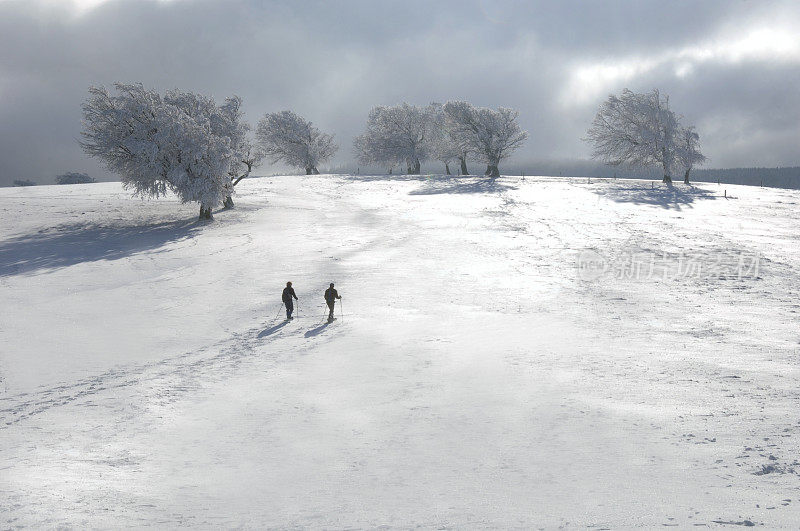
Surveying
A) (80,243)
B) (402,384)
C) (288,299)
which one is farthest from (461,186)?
(402,384)

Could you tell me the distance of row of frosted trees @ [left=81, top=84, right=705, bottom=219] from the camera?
3275cm

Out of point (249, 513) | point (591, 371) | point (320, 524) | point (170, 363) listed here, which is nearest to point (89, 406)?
point (170, 363)

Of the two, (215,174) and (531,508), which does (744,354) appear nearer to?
(531,508)

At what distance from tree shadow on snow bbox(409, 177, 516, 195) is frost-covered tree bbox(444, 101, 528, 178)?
200 inches

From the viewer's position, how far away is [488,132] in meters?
64.2

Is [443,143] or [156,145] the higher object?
[443,143]

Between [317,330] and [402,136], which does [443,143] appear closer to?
[402,136]

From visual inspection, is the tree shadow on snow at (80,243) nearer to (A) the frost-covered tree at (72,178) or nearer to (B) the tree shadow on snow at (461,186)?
(B) the tree shadow on snow at (461,186)

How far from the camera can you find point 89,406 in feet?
35.3

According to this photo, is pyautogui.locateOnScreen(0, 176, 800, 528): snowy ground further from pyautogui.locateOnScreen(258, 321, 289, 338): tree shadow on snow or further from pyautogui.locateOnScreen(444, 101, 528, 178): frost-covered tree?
pyautogui.locateOnScreen(444, 101, 528, 178): frost-covered tree

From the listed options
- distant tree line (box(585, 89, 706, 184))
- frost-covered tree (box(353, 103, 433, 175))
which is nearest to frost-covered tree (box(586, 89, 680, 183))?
distant tree line (box(585, 89, 706, 184))

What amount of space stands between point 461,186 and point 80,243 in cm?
3640

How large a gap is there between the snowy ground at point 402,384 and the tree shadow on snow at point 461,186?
21.4 metres

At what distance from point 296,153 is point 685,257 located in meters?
67.6
